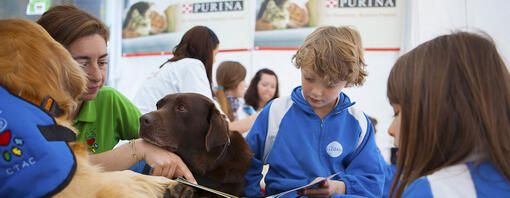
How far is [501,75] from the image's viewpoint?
1.23 metres

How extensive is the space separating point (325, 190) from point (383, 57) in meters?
3.53

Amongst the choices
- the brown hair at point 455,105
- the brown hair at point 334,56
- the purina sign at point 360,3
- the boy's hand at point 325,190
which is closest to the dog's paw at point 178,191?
the boy's hand at point 325,190

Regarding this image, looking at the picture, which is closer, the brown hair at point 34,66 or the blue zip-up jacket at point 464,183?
the blue zip-up jacket at point 464,183

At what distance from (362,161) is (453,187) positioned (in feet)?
3.41

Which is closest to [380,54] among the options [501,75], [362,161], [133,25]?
[362,161]

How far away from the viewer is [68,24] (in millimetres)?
1957

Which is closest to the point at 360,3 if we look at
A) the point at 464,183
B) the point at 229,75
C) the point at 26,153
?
the point at 229,75

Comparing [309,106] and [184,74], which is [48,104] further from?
[184,74]

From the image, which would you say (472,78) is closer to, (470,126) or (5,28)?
(470,126)

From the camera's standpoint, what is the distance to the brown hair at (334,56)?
2176 millimetres

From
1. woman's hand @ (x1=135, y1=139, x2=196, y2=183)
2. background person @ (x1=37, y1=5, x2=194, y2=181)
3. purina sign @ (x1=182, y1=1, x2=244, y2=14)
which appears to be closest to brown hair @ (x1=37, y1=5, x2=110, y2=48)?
background person @ (x1=37, y1=5, x2=194, y2=181)

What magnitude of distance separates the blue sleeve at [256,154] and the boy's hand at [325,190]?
0.40 m

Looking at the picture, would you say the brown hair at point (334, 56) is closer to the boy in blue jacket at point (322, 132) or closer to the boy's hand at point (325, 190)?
the boy in blue jacket at point (322, 132)

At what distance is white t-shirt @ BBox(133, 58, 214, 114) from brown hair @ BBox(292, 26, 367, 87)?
1.12 meters
